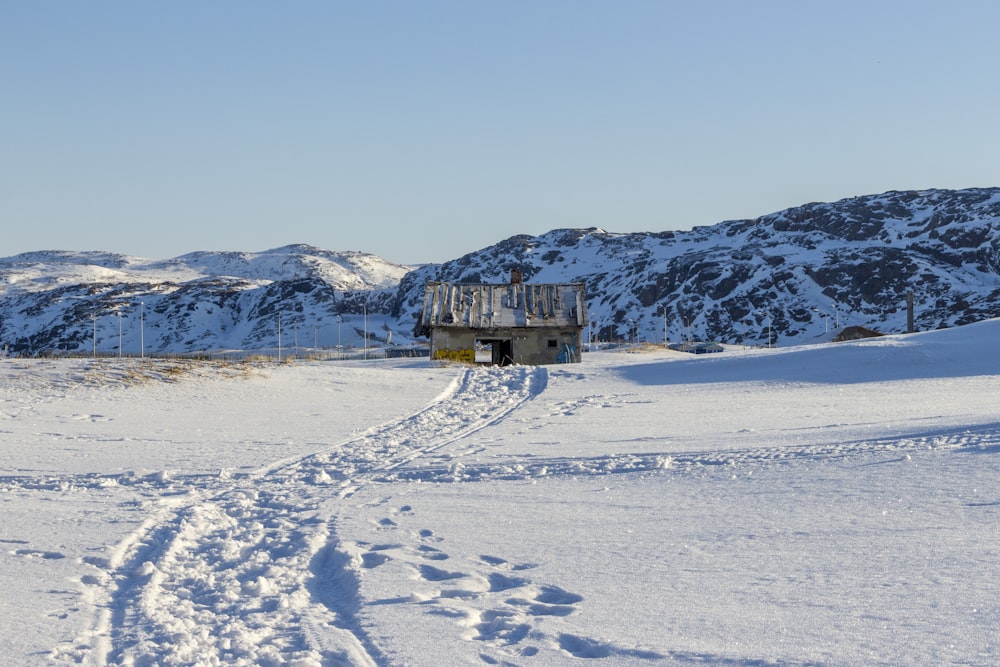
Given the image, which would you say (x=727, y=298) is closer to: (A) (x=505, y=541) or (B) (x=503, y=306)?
(B) (x=503, y=306)

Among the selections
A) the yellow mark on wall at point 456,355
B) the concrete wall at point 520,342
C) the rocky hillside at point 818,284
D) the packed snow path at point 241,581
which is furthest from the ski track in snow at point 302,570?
the rocky hillside at point 818,284

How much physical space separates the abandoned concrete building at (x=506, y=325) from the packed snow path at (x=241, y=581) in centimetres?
3483

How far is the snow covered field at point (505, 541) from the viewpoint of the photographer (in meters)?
5.80

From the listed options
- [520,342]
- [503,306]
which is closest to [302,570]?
[520,342]

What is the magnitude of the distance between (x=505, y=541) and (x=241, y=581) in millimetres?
2457

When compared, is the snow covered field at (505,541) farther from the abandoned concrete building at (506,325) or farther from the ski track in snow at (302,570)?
the abandoned concrete building at (506,325)

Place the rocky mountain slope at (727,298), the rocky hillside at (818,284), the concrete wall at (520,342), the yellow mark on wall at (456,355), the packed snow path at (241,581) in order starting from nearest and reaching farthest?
the packed snow path at (241,581) < the yellow mark on wall at (456,355) < the concrete wall at (520,342) < the rocky hillside at (818,284) < the rocky mountain slope at (727,298)

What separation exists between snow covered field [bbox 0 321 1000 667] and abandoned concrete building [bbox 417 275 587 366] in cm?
2796

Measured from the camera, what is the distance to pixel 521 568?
25.3 feet

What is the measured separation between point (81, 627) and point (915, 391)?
2432cm

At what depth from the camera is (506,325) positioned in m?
48.8

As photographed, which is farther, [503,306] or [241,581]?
[503,306]

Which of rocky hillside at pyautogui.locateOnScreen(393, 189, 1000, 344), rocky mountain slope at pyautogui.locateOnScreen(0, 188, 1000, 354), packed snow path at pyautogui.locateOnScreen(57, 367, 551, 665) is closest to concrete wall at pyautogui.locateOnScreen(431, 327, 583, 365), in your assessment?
packed snow path at pyautogui.locateOnScreen(57, 367, 551, 665)

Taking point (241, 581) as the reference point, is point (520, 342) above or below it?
above
